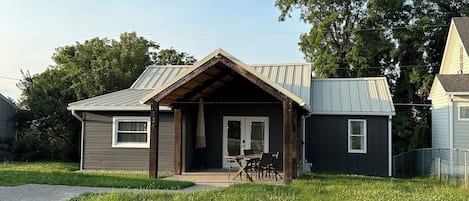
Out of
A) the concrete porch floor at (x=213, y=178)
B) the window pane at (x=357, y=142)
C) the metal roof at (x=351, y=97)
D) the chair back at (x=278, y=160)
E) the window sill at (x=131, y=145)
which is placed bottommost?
the concrete porch floor at (x=213, y=178)

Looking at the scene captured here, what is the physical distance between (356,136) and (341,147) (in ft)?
2.13

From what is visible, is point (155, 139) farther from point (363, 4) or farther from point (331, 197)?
point (363, 4)

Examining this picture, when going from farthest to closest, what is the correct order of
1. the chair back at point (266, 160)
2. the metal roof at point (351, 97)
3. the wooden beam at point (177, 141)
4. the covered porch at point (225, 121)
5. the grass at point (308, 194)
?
the metal roof at point (351, 97)
the covered porch at point (225, 121)
the wooden beam at point (177, 141)
the chair back at point (266, 160)
the grass at point (308, 194)

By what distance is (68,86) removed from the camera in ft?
80.4

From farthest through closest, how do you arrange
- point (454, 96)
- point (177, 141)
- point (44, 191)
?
point (454, 96) < point (177, 141) < point (44, 191)

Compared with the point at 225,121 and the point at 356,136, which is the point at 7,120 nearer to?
the point at 225,121

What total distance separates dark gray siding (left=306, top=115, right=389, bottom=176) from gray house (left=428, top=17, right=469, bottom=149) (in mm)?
2407

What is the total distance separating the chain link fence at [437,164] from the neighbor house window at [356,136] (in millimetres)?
2495

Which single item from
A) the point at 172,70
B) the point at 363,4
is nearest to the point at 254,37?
the point at 363,4

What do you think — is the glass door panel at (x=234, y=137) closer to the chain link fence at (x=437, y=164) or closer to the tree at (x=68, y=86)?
the chain link fence at (x=437, y=164)

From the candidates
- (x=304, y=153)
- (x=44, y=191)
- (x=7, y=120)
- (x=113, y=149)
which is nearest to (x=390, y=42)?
(x=304, y=153)

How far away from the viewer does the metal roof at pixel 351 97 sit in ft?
53.7

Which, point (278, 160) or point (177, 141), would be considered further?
point (278, 160)

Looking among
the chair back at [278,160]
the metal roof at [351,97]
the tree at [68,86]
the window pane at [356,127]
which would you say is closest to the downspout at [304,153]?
the metal roof at [351,97]
